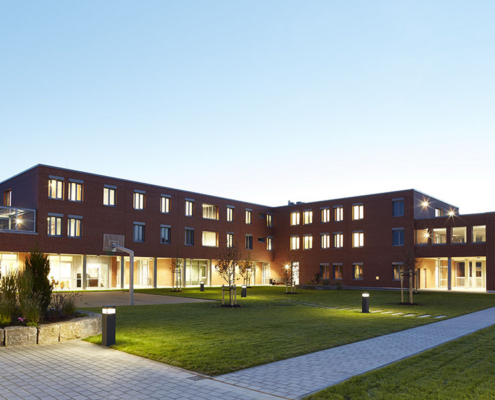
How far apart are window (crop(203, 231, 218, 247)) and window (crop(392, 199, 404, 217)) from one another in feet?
60.9

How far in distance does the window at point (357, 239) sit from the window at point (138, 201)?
21.8m

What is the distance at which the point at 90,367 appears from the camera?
26.3ft

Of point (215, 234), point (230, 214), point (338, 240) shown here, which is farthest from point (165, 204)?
point (338, 240)

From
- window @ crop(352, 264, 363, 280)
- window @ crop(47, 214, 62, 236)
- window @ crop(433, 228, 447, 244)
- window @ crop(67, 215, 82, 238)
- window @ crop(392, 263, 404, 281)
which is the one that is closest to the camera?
window @ crop(47, 214, 62, 236)

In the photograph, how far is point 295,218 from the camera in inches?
2124

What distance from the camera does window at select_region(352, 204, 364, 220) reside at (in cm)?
4691

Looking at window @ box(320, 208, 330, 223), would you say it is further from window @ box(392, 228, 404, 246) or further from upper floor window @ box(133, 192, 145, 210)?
upper floor window @ box(133, 192, 145, 210)

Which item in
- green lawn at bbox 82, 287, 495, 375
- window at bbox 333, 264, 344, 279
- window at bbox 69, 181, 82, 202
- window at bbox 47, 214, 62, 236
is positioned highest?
window at bbox 69, 181, 82, 202

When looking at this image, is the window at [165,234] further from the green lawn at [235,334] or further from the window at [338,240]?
the green lawn at [235,334]

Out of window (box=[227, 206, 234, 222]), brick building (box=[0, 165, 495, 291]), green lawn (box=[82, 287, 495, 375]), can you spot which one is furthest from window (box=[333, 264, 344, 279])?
green lawn (box=[82, 287, 495, 375])

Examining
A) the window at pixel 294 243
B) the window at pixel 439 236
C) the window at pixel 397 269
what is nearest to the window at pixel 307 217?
the window at pixel 294 243

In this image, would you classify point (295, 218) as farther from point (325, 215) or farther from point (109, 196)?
point (109, 196)

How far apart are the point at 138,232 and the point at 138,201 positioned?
2.83 m

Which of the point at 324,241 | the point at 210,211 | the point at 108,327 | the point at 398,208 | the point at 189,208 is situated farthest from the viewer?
the point at 324,241
